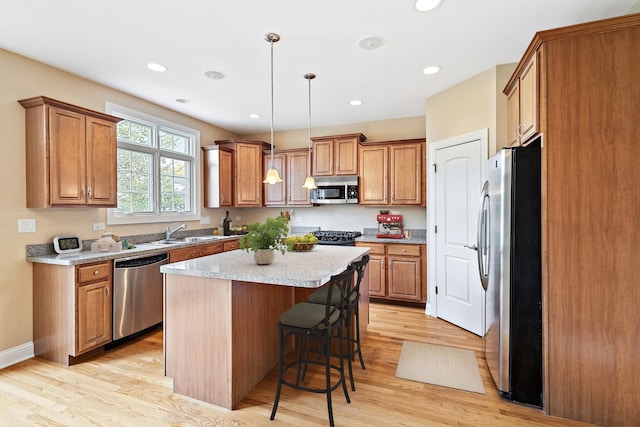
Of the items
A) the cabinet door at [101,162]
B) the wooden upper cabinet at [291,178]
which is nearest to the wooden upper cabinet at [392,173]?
the wooden upper cabinet at [291,178]

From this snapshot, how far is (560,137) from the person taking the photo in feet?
6.38

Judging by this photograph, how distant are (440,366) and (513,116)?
2310 mm

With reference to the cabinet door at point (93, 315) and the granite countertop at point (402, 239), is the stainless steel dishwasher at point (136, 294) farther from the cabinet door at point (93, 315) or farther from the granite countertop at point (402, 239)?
the granite countertop at point (402, 239)

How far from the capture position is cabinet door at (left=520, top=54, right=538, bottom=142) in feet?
6.76

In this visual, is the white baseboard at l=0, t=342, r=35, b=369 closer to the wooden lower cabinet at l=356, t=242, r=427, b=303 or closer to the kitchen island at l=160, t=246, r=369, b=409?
the kitchen island at l=160, t=246, r=369, b=409

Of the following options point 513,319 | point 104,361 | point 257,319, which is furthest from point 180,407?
point 513,319

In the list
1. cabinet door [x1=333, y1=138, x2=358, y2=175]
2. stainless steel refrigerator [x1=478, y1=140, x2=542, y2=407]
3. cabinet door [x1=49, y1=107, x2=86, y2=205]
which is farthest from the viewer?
cabinet door [x1=333, y1=138, x2=358, y2=175]

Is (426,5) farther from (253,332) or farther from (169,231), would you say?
(169,231)

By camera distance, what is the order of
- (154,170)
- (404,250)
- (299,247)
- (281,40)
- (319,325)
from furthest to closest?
1. (404,250)
2. (154,170)
3. (299,247)
4. (281,40)
5. (319,325)

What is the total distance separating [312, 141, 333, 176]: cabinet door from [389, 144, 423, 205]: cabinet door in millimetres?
964

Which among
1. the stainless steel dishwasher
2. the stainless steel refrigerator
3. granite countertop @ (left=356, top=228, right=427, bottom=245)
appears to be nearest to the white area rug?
the stainless steel refrigerator

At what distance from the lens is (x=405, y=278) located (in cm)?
421

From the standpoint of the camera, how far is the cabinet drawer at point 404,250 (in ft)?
13.7

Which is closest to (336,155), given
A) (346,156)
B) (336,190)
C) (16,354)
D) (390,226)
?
(346,156)
